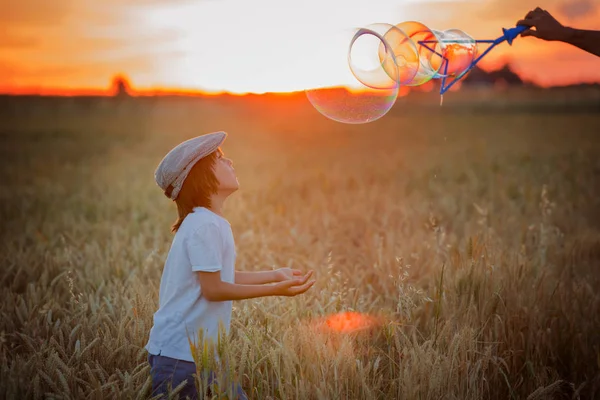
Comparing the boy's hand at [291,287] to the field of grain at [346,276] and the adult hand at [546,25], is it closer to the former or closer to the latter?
the field of grain at [346,276]

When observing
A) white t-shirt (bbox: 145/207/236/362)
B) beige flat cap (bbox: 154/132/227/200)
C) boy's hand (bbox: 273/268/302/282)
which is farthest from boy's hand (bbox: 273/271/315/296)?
beige flat cap (bbox: 154/132/227/200)

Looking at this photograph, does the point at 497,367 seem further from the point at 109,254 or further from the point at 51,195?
the point at 51,195

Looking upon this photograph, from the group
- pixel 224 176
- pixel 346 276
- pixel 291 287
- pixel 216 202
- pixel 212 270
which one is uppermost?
pixel 224 176

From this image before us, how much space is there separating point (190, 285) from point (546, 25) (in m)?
2.46

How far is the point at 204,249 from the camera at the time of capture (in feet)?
8.97

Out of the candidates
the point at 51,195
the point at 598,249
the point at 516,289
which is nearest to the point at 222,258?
the point at 516,289

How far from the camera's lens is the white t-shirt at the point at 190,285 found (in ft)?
9.03

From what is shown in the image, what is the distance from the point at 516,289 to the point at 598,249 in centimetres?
263

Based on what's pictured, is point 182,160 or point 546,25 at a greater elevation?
point 546,25

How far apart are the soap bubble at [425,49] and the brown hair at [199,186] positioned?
178cm

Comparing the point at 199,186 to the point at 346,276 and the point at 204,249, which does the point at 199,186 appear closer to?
the point at 204,249

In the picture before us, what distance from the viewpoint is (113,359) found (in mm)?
3283

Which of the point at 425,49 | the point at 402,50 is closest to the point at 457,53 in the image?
the point at 425,49

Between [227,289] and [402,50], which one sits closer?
[227,289]
